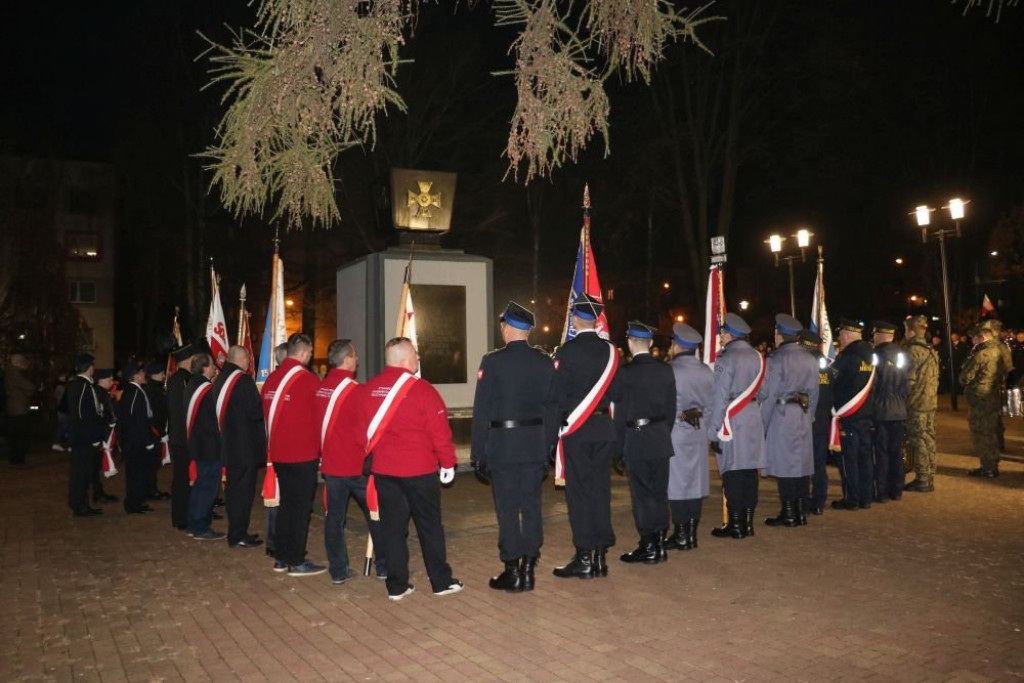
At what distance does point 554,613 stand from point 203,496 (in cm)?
464

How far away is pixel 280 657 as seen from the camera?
5273 mm

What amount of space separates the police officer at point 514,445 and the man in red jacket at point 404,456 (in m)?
0.37

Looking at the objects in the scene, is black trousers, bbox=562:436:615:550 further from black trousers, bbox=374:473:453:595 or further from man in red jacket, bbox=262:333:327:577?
man in red jacket, bbox=262:333:327:577

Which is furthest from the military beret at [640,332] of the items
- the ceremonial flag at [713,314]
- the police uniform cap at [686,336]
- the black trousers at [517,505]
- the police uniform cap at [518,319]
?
the ceremonial flag at [713,314]

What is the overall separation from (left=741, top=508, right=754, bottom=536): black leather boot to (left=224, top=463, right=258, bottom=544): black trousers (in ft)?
15.9

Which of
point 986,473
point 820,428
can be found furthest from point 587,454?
point 986,473

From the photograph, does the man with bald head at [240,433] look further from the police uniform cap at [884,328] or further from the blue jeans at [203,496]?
the police uniform cap at [884,328]

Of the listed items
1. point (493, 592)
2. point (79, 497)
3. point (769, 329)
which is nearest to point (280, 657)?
point (493, 592)

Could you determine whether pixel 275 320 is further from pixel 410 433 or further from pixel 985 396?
pixel 985 396

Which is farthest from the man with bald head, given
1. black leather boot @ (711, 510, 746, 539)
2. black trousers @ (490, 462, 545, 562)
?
black leather boot @ (711, 510, 746, 539)

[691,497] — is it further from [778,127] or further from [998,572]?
[778,127]

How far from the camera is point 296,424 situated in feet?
24.2

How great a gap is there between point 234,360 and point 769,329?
2249 inches

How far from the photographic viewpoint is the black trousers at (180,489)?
952 centimetres
